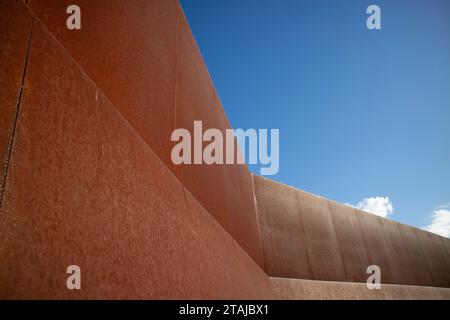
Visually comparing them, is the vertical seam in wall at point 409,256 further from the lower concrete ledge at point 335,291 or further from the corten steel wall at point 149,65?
the corten steel wall at point 149,65

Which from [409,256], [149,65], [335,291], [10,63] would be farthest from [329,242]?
[10,63]

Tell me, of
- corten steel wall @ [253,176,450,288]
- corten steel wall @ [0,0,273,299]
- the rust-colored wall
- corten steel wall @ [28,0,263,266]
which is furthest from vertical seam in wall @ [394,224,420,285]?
the rust-colored wall

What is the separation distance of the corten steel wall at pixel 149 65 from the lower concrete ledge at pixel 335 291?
3.82 m

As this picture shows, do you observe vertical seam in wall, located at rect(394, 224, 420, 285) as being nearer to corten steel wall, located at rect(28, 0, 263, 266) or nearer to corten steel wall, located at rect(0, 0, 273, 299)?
corten steel wall, located at rect(28, 0, 263, 266)

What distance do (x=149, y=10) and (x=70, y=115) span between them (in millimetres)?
1672

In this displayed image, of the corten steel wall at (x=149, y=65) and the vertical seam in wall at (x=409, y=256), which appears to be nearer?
the corten steel wall at (x=149, y=65)

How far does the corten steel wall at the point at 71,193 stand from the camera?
942 mm

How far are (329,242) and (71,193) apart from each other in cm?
981

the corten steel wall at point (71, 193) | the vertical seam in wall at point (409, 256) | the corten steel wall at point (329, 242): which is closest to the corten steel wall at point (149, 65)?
the corten steel wall at point (71, 193)

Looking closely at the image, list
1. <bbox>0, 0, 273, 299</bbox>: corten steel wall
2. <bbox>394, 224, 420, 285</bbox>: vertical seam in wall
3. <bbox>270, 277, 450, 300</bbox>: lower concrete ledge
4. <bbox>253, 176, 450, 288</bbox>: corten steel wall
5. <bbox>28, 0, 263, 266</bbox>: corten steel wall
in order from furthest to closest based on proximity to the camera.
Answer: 1. <bbox>394, 224, 420, 285</bbox>: vertical seam in wall
2. <bbox>253, 176, 450, 288</bbox>: corten steel wall
3. <bbox>270, 277, 450, 300</bbox>: lower concrete ledge
4. <bbox>28, 0, 263, 266</bbox>: corten steel wall
5. <bbox>0, 0, 273, 299</bbox>: corten steel wall

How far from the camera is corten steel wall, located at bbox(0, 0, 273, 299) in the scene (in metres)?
0.94

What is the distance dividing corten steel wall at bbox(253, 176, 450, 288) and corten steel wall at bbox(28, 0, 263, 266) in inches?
167

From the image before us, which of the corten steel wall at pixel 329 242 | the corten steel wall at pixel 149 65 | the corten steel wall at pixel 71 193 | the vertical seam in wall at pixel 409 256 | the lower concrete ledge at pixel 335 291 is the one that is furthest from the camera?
the vertical seam in wall at pixel 409 256
